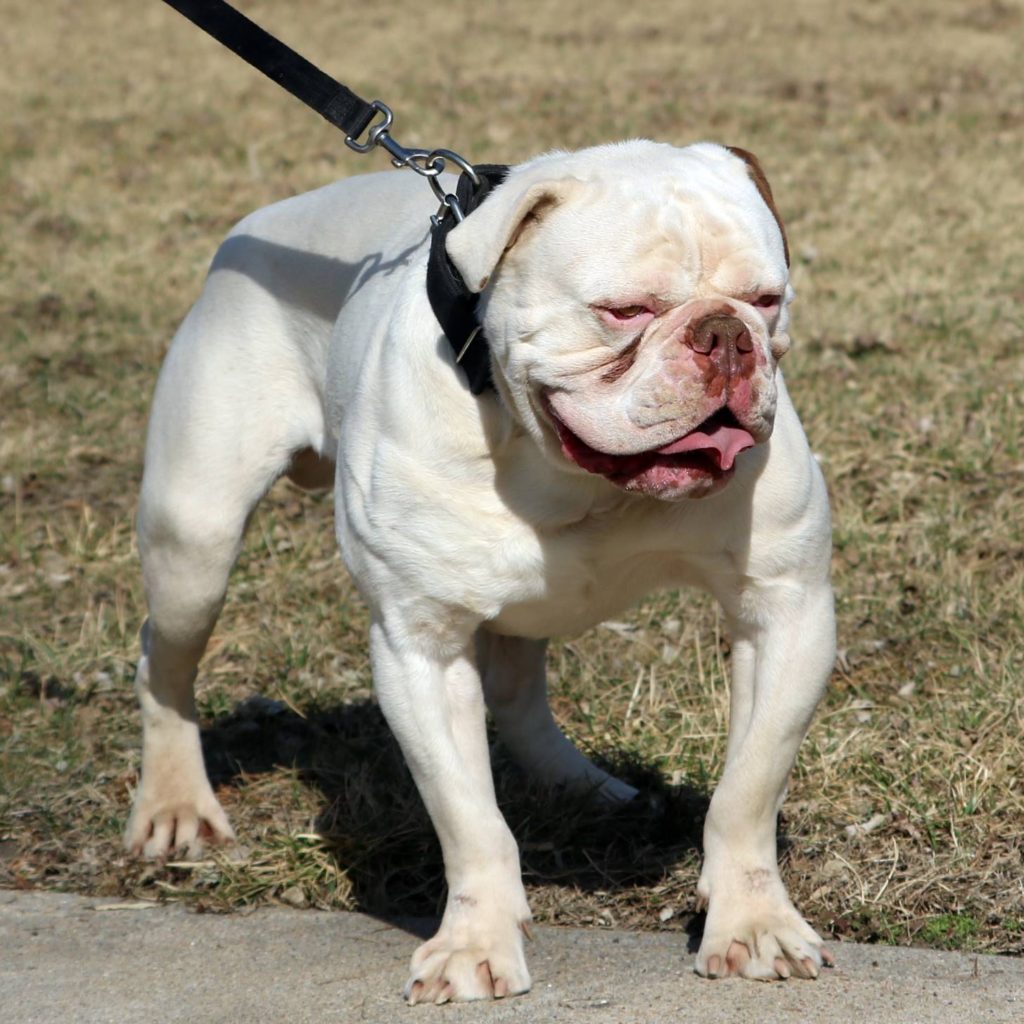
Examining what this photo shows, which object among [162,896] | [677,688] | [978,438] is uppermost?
[978,438]

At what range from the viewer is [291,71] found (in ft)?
11.6

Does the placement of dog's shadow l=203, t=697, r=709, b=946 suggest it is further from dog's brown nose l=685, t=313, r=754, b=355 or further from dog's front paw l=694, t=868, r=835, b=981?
dog's brown nose l=685, t=313, r=754, b=355

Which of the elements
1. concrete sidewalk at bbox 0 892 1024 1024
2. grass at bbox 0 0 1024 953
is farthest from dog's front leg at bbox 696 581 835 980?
grass at bbox 0 0 1024 953

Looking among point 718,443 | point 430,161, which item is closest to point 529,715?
point 430,161

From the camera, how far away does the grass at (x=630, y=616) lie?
148 inches

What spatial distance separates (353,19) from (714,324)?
15.1m

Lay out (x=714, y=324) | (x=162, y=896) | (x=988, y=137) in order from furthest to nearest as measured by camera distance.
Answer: (x=988, y=137) < (x=162, y=896) < (x=714, y=324)

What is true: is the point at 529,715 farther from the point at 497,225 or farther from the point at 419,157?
the point at 497,225

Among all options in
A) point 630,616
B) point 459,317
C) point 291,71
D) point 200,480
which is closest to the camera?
point 459,317

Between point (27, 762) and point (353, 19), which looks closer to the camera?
point (27, 762)

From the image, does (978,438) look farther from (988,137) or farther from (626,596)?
(988,137)

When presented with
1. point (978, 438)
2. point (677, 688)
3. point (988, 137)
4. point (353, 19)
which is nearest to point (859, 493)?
point (978, 438)

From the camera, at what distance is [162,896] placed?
3.86 m

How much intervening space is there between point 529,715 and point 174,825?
93cm
